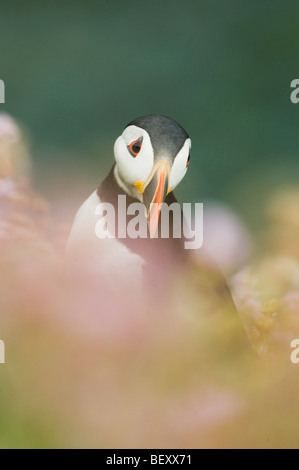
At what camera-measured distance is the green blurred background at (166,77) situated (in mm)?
888

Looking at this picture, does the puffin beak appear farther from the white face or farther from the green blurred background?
the green blurred background

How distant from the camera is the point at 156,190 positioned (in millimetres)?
694

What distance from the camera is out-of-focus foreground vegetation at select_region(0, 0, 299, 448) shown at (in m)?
0.58

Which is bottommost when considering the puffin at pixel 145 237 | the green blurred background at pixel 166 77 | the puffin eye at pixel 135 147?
the puffin at pixel 145 237

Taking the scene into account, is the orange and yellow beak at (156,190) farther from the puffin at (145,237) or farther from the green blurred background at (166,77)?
the green blurred background at (166,77)

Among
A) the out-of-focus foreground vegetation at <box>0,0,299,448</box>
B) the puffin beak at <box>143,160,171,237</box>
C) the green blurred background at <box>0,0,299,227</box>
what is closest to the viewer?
the out-of-focus foreground vegetation at <box>0,0,299,448</box>

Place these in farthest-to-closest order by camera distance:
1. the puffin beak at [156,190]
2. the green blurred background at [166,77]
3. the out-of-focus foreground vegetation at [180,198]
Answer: the green blurred background at [166,77] < the puffin beak at [156,190] < the out-of-focus foreground vegetation at [180,198]

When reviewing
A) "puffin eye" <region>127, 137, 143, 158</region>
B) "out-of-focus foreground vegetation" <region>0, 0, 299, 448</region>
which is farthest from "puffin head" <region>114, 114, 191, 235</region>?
"out-of-focus foreground vegetation" <region>0, 0, 299, 448</region>

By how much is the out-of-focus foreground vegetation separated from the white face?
116mm

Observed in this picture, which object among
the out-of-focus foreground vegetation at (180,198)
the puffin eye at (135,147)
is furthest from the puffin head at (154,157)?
the out-of-focus foreground vegetation at (180,198)

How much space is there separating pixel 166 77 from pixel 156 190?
32cm

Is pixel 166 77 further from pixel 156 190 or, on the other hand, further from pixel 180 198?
pixel 156 190
